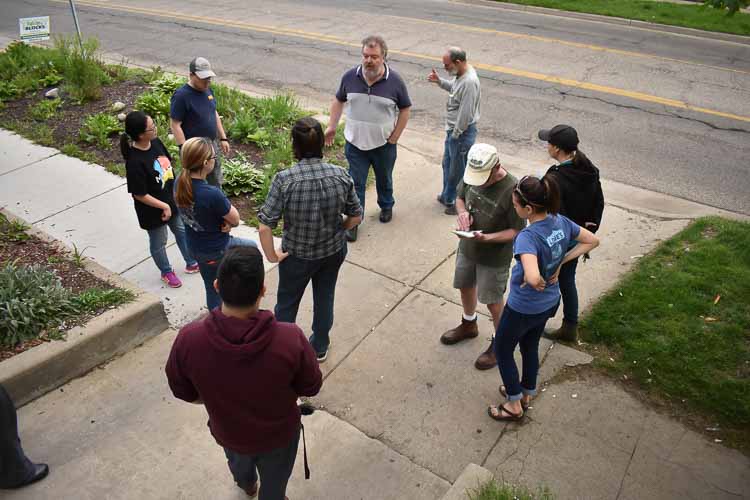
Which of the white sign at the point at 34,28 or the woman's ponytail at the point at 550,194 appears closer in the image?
the woman's ponytail at the point at 550,194

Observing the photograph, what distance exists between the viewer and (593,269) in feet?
18.9

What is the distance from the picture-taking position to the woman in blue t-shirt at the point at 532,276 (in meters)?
3.38

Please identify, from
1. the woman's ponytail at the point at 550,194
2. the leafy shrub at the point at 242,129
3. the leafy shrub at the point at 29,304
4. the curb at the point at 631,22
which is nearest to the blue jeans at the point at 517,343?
the woman's ponytail at the point at 550,194

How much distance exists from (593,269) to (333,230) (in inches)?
121

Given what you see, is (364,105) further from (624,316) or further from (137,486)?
(137,486)

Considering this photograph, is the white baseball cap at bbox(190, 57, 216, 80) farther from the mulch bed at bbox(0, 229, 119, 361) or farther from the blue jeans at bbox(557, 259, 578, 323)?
the blue jeans at bbox(557, 259, 578, 323)

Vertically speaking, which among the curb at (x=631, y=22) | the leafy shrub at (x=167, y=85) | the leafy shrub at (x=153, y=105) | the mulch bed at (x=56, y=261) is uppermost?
the curb at (x=631, y=22)

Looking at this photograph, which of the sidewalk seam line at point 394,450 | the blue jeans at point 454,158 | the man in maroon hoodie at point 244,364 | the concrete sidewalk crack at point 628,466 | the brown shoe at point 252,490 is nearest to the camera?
the man in maroon hoodie at point 244,364

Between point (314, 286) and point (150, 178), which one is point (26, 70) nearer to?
point (150, 178)

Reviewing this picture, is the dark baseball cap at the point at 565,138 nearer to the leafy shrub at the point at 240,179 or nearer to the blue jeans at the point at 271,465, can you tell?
the blue jeans at the point at 271,465

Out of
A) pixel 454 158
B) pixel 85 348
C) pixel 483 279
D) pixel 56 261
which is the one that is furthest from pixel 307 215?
pixel 454 158

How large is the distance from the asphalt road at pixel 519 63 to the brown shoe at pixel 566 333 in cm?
373

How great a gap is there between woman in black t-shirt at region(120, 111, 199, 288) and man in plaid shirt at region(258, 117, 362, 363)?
5.07 ft

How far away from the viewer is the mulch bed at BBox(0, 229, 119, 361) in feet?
15.9
